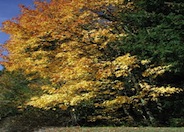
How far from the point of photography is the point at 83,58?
14.7 metres

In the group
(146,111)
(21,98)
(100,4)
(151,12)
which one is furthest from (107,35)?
(21,98)

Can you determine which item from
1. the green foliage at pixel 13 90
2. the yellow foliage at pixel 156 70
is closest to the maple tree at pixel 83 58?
the yellow foliage at pixel 156 70

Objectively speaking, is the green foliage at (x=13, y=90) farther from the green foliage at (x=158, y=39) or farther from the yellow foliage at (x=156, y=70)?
the green foliage at (x=158, y=39)

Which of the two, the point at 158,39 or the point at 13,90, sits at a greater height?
the point at 158,39

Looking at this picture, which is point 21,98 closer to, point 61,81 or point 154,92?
point 61,81

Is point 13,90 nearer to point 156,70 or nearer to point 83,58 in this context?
point 83,58

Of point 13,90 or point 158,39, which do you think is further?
point 13,90

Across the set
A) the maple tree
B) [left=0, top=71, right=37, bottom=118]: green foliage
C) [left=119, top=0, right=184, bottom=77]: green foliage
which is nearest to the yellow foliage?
the maple tree

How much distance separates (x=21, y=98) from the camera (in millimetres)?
19234

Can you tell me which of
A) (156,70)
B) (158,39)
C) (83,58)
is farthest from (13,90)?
(158,39)

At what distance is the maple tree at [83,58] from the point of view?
47.8 ft

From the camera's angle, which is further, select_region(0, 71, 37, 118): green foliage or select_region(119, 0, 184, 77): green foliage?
select_region(0, 71, 37, 118): green foliage

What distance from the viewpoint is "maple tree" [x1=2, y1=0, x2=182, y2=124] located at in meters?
14.6

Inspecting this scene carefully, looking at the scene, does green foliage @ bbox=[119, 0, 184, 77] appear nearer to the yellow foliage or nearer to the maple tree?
the yellow foliage
